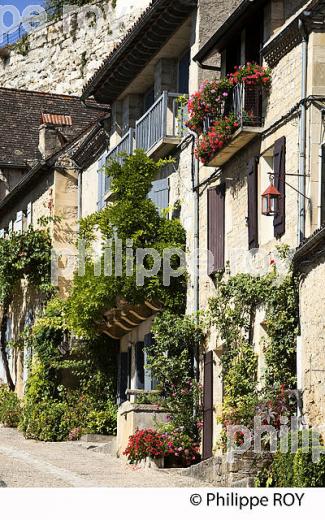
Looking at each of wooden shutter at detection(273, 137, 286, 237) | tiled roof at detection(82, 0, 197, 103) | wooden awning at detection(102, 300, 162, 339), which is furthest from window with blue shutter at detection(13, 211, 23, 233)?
wooden shutter at detection(273, 137, 286, 237)

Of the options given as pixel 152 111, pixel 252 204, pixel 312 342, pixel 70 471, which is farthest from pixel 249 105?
pixel 70 471

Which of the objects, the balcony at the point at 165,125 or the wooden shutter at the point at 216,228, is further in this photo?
the balcony at the point at 165,125

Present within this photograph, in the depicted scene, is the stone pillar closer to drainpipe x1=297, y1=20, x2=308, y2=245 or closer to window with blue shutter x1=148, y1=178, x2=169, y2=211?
window with blue shutter x1=148, y1=178, x2=169, y2=211

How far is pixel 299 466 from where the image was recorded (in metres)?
16.7

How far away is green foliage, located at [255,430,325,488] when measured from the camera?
16312 mm

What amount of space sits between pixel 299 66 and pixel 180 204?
21.2ft

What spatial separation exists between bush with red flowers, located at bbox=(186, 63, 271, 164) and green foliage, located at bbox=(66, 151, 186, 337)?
8.61ft

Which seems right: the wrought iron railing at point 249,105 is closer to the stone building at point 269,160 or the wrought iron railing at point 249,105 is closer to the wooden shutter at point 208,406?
the stone building at point 269,160

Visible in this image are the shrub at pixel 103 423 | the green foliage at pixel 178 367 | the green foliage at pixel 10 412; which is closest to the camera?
the green foliage at pixel 178 367

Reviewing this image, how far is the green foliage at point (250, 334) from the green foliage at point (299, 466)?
172 centimetres

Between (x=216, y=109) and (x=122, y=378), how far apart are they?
8728 mm

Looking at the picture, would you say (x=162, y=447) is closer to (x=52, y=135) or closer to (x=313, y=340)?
(x=313, y=340)

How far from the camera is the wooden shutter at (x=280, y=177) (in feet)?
66.6

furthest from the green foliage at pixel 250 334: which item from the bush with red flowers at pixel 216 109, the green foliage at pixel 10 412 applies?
the green foliage at pixel 10 412
